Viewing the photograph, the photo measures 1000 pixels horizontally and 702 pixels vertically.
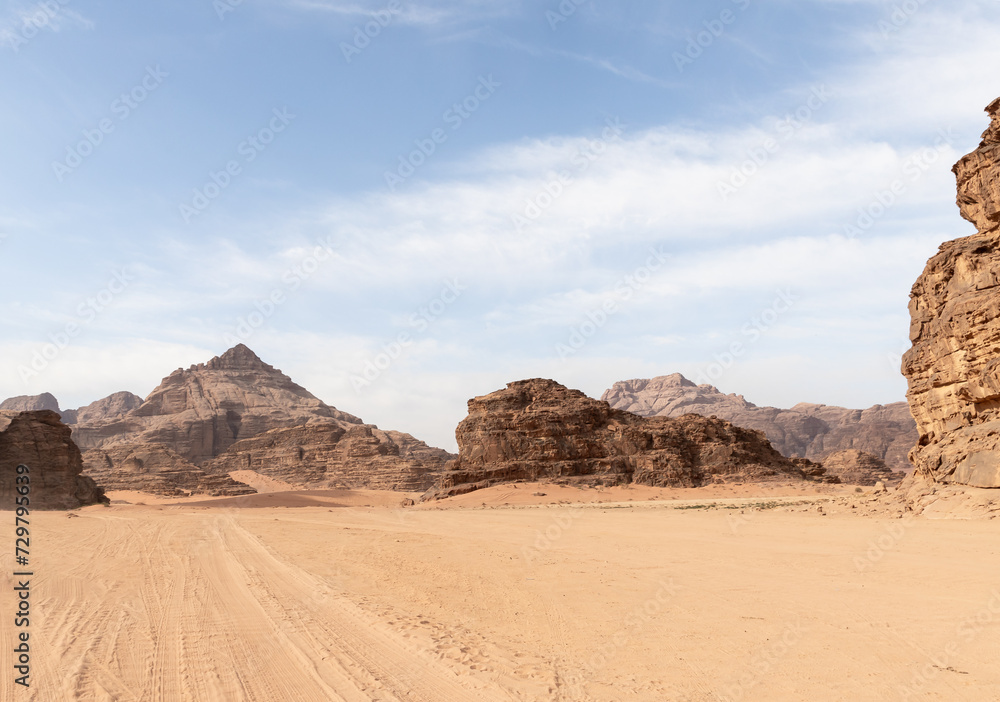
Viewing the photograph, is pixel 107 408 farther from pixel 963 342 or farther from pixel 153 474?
pixel 963 342

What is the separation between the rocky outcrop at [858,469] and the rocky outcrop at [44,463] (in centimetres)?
6935

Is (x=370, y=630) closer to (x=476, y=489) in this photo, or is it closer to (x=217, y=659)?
(x=217, y=659)

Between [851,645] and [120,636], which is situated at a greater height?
[120,636]

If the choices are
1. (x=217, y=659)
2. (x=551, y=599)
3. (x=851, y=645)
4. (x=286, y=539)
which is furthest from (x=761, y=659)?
(x=286, y=539)

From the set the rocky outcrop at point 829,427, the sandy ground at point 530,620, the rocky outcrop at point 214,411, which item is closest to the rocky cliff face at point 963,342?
the sandy ground at point 530,620

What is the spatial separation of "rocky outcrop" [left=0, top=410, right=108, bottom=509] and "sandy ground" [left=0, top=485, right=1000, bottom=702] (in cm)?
3402

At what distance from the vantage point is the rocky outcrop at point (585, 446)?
51500 millimetres

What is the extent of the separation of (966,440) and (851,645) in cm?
1627

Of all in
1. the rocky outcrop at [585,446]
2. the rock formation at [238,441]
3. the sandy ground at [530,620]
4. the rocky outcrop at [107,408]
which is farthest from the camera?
the rocky outcrop at [107,408]

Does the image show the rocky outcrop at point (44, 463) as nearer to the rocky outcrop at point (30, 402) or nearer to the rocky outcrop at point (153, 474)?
the rocky outcrop at point (153, 474)

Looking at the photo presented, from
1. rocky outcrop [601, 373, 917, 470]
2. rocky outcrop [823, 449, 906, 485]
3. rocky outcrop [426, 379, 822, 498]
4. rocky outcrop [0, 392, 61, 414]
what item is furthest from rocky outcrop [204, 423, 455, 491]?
rocky outcrop [0, 392, 61, 414]

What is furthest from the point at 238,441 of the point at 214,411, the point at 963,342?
the point at 963,342

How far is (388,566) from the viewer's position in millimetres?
12891

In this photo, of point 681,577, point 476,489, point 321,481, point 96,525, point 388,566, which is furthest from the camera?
point 321,481
